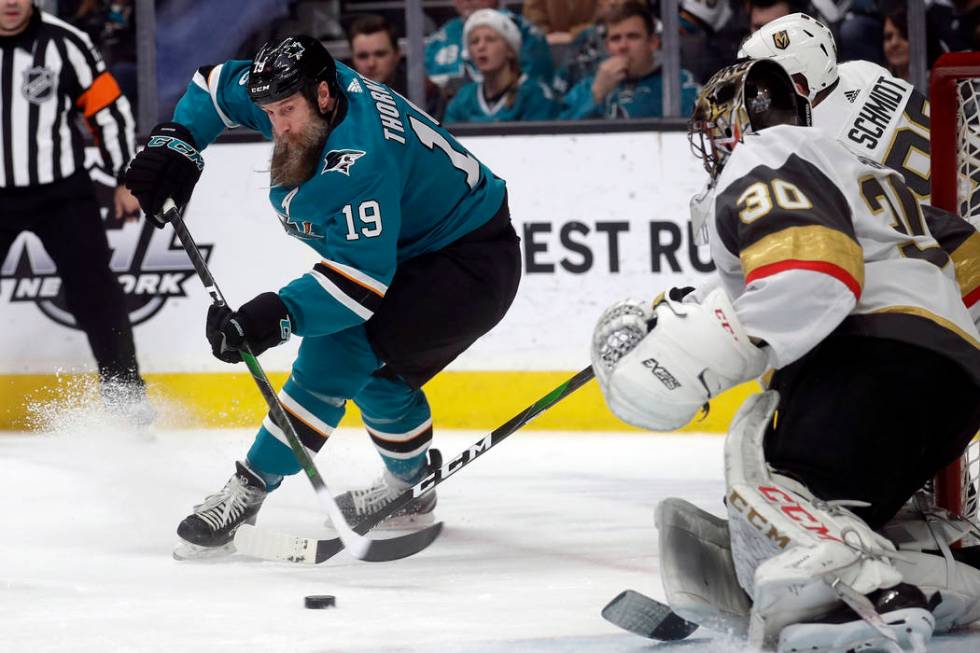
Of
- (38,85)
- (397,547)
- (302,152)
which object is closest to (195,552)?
(397,547)

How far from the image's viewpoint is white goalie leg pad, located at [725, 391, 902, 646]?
1.71m

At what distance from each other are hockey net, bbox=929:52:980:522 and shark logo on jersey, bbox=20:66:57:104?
2867 mm

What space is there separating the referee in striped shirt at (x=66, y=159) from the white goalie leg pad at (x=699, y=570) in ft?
8.82

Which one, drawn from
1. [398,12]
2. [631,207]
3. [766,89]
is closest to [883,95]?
[766,89]

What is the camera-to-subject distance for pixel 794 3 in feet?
14.9

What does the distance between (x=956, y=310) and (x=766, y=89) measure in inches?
14.8

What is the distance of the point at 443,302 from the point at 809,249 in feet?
3.98

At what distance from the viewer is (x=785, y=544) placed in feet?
5.71

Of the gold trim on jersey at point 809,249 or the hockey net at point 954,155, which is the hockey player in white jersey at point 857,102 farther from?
the gold trim on jersey at point 809,249

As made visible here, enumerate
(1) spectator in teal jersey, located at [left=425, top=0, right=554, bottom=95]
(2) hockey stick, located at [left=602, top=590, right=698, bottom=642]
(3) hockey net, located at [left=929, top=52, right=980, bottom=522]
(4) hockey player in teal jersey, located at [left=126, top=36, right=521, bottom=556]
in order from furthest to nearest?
1. (1) spectator in teal jersey, located at [left=425, top=0, right=554, bottom=95]
2. (4) hockey player in teal jersey, located at [left=126, top=36, right=521, bottom=556]
3. (3) hockey net, located at [left=929, top=52, right=980, bottom=522]
4. (2) hockey stick, located at [left=602, top=590, right=698, bottom=642]

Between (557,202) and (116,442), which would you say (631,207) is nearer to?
(557,202)

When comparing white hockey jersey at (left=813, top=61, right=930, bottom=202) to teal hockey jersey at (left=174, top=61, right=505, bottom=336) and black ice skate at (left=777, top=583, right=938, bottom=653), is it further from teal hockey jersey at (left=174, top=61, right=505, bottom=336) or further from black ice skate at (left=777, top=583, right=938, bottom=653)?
black ice skate at (left=777, top=583, right=938, bottom=653)

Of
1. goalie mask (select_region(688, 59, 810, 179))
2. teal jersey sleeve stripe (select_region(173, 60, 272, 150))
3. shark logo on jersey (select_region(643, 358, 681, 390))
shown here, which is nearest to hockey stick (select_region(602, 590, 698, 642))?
shark logo on jersey (select_region(643, 358, 681, 390))

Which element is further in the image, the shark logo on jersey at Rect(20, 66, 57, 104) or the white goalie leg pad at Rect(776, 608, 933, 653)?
the shark logo on jersey at Rect(20, 66, 57, 104)
